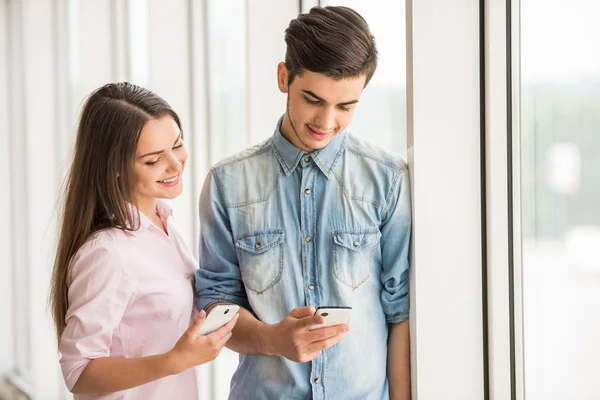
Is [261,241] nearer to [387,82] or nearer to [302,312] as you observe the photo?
[302,312]

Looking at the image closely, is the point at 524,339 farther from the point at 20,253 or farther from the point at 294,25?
the point at 20,253

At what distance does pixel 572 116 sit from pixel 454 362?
56 centimetres

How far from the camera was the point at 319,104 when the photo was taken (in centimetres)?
145

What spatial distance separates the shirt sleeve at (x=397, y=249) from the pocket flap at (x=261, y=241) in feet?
0.77

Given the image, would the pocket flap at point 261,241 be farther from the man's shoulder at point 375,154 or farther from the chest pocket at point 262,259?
the man's shoulder at point 375,154

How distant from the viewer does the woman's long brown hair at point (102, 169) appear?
166cm

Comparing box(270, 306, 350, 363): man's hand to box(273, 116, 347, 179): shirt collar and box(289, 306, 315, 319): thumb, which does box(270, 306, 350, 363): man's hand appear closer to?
box(289, 306, 315, 319): thumb

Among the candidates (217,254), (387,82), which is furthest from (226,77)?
(217,254)

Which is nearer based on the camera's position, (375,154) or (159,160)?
(375,154)

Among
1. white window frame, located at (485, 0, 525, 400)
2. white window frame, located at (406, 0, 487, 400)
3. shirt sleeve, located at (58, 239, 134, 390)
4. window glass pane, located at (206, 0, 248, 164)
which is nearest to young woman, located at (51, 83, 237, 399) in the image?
shirt sleeve, located at (58, 239, 134, 390)

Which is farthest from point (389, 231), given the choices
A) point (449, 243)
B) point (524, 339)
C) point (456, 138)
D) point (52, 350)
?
point (52, 350)

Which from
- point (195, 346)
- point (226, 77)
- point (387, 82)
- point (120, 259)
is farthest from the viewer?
point (226, 77)

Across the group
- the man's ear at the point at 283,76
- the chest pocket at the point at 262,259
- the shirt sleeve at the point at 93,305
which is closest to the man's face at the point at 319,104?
the man's ear at the point at 283,76

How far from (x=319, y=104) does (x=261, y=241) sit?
13.3 inches
